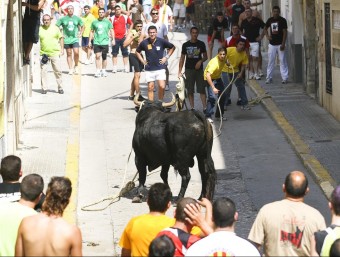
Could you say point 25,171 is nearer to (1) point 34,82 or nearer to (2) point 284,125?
(2) point 284,125

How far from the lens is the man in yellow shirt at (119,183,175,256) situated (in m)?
10.3

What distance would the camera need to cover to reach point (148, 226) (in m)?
10.4

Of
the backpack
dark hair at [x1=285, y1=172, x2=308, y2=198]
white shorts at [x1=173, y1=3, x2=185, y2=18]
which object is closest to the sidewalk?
dark hair at [x1=285, y1=172, x2=308, y2=198]

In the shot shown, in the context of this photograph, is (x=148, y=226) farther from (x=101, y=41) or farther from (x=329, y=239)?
(x=101, y=41)

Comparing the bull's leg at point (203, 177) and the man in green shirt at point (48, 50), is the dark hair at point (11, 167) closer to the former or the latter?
the bull's leg at point (203, 177)

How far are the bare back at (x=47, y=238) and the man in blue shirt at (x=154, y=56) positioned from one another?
1498 centimetres

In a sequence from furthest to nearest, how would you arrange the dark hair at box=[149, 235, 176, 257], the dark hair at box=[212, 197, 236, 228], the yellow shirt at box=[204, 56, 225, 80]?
the yellow shirt at box=[204, 56, 225, 80] → the dark hair at box=[212, 197, 236, 228] → the dark hair at box=[149, 235, 176, 257]

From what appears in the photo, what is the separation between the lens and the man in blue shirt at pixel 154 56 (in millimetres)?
24766

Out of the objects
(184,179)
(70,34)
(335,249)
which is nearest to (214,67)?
(184,179)

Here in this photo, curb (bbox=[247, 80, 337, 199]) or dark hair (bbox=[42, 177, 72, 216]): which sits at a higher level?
dark hair (bbox=[42, 177, 72, 216])

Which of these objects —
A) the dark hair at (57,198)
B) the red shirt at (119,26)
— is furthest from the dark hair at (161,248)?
the red shirt at (119,26)

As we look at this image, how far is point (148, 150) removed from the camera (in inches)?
664

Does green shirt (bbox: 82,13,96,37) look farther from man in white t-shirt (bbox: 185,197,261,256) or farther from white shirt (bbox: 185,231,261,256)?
white shirt (bbox: 185,231,261,256)

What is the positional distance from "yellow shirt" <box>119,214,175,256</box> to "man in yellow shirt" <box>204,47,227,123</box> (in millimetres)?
12296
